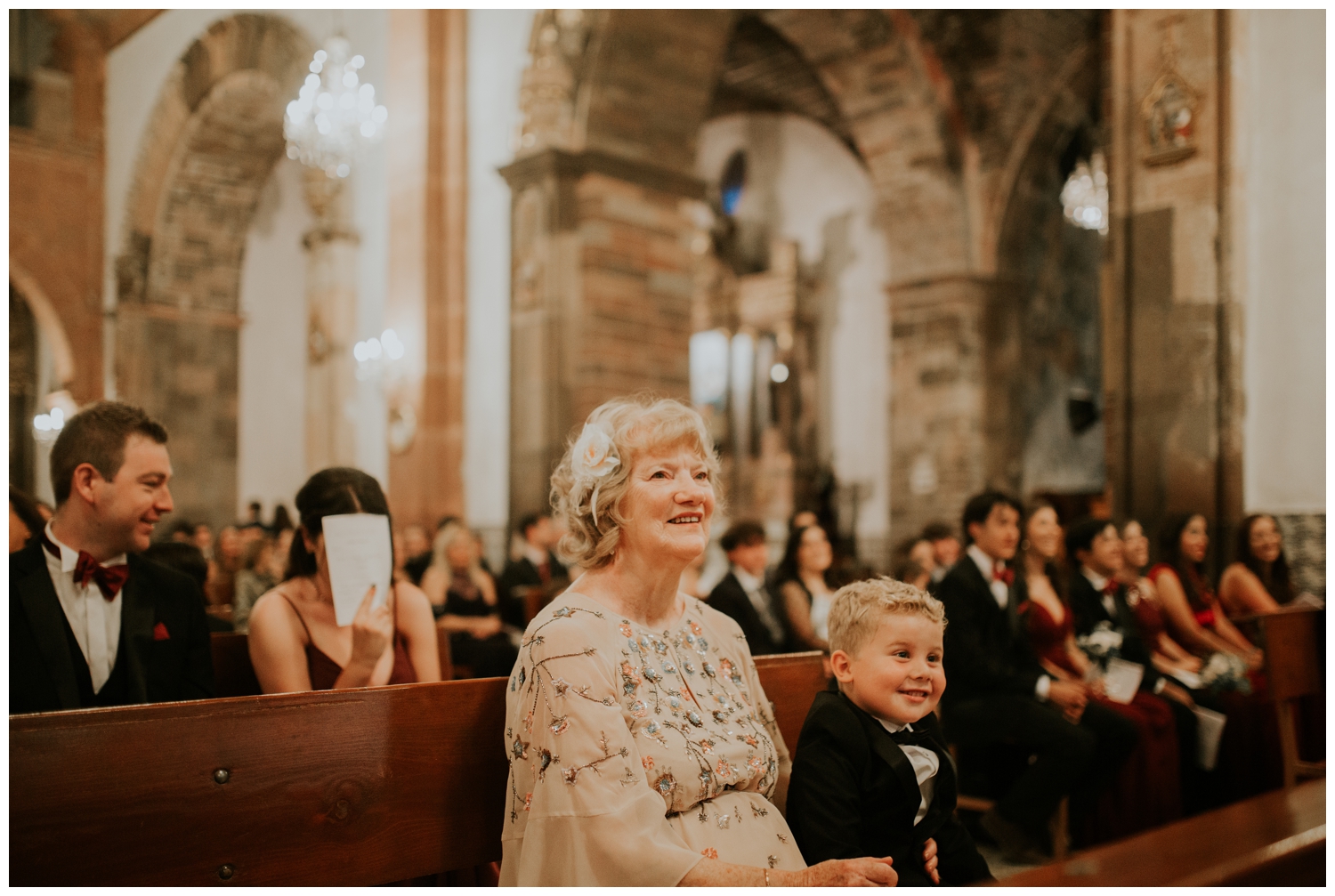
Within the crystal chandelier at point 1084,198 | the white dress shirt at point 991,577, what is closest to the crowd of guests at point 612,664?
the white dress shirt at point 991,577

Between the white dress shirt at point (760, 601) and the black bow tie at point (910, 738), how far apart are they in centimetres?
303

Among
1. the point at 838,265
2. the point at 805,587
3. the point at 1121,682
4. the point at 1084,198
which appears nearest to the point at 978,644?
the point at 1121,682

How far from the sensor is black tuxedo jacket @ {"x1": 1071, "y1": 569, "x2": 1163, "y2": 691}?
4871mm

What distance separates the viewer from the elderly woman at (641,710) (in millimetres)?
1885

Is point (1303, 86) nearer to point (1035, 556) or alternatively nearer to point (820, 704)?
point (1035, 556)

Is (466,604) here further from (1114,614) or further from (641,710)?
(641,710)

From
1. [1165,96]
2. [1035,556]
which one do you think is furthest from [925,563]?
[1165,96]

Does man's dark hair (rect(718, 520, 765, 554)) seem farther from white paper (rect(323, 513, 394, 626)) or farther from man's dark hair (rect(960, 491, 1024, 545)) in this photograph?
white paper (rect(323, 513, 394, 626))

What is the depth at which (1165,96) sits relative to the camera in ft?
23.1

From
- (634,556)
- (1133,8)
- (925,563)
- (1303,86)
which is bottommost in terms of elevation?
(925,563)

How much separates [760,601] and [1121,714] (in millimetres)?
1830

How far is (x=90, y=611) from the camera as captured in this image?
2.48 meters

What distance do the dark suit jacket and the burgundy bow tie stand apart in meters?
1.62

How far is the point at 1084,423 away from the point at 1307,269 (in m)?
9.75
